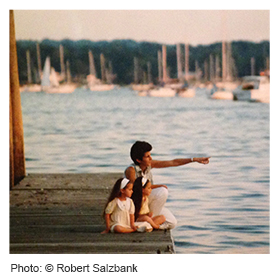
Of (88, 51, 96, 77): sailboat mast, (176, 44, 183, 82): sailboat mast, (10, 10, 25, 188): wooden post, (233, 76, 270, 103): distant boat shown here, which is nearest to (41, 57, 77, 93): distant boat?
(88, 51, 96, 77): sailboat mast

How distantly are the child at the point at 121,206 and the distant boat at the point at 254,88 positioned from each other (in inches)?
228

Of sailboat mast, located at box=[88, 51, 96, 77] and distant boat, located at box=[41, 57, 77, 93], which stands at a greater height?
sailboat mast, located at box=[88, 51, 96, 77]

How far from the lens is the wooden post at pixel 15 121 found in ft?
25.3

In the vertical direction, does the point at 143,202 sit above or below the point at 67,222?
above

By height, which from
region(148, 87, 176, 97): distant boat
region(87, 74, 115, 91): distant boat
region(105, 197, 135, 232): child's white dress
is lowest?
region(105, 197, 135, 232): child's white dress

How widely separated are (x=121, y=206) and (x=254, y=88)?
698 centimetres

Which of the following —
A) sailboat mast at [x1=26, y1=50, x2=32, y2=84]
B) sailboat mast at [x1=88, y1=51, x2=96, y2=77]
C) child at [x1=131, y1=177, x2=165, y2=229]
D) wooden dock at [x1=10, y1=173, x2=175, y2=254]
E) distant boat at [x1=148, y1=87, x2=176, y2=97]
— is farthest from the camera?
distant boat at [x1=148, y1=87, x2=176, y2=97]

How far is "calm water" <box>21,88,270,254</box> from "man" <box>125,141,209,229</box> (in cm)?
104

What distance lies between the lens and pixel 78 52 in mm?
10555

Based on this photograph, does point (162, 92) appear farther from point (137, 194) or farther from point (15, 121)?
point (137, 194)

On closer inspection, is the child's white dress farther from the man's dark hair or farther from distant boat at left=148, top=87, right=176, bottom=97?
distant boat at left=148, top=87, right=176, bottom=97

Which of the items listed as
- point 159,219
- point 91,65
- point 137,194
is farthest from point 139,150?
point 91,65

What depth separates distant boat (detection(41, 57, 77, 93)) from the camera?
10.9m

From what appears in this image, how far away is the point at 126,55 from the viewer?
10758 mm
